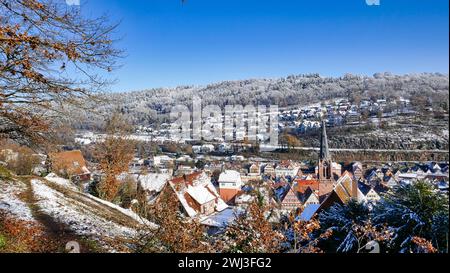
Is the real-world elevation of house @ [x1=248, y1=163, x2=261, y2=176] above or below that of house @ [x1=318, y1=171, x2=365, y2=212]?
above

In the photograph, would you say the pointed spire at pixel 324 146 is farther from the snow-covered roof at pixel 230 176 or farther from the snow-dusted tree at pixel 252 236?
the snow-dusted tree at pixel 252 236

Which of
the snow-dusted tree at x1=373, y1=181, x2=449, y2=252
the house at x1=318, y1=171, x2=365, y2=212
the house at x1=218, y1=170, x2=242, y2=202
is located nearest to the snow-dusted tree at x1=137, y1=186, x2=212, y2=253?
the house at x1=218, y1=170, x2=242, y2=202

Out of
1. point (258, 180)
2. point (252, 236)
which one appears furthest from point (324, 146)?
point (252, 236)

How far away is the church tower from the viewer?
7.36 metres

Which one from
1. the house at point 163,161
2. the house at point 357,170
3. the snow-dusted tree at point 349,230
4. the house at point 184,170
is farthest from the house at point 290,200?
the house at point 163,161

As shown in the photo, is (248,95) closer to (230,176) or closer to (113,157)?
(230,176)

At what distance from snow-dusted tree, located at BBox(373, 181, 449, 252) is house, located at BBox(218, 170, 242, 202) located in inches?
111

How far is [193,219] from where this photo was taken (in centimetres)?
430

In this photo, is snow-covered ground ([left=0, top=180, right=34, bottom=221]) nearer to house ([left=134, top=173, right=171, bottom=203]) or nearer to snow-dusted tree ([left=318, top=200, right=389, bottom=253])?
house ([left=134, top=173, right=171, bottom=203])

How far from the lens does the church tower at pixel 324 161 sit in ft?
24.2

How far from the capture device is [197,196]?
6.45m
